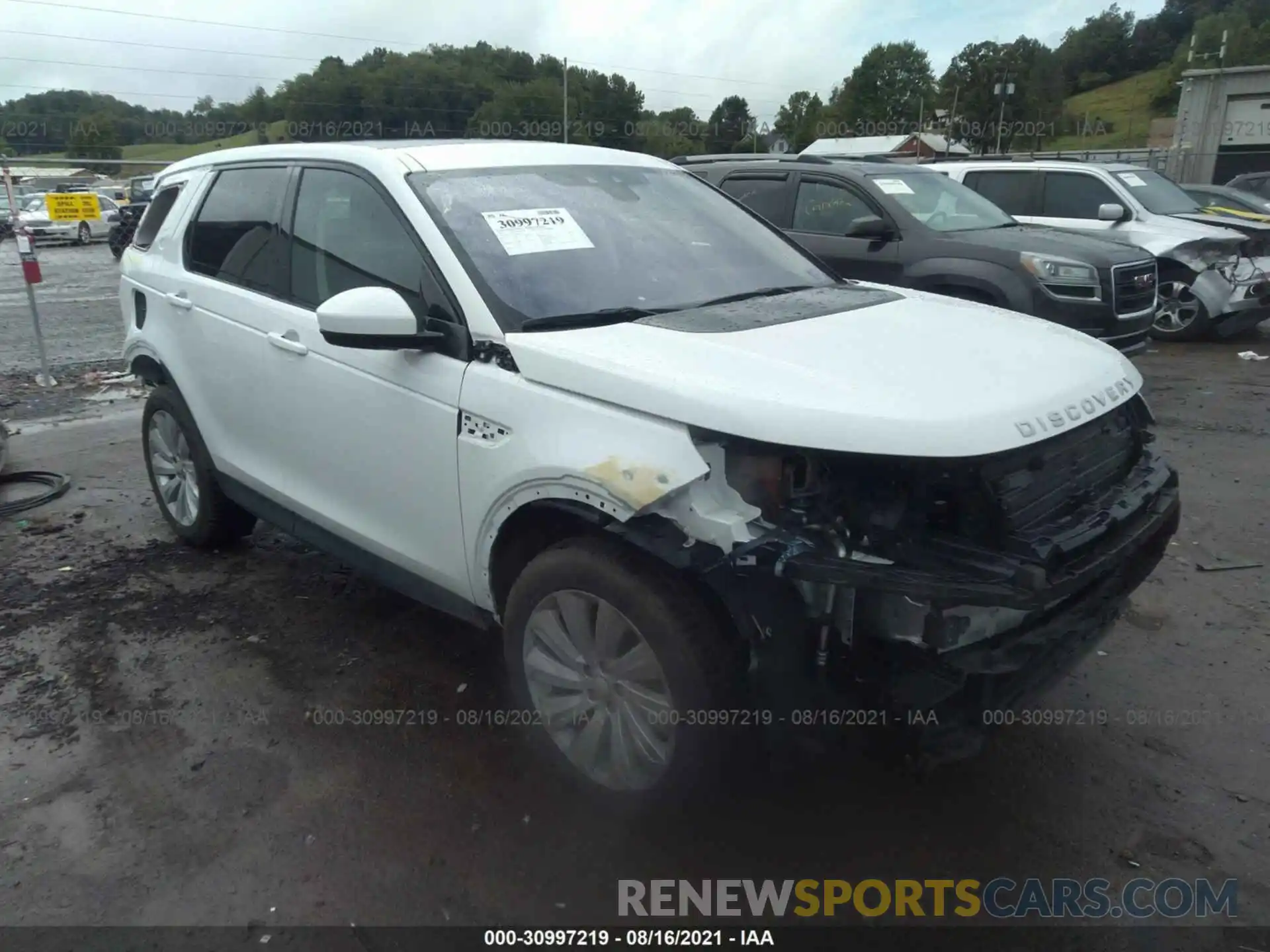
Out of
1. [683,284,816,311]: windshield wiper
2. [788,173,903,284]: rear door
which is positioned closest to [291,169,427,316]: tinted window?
[683,284,816,311]: windshield wiper

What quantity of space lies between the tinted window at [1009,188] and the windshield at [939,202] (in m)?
2.43

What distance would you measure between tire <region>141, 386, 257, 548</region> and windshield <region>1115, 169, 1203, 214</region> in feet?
32.5

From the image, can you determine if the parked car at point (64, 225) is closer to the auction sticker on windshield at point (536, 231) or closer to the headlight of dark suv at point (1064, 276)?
the headlight of dark suv at point (1064, 276)

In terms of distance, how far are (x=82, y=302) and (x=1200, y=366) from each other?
14610 mm

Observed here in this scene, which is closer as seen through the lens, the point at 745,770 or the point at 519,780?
the point at 745,770

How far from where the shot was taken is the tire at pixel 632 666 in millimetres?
2416

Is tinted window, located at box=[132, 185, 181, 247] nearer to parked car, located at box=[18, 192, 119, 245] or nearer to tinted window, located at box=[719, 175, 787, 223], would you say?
tinted window, located at box=[719, 175, 787, 223]

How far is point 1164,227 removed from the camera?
1000 cm

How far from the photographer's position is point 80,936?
8.06 feet

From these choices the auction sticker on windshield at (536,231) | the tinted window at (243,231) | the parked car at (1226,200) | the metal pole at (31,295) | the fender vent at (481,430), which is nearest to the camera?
the fender vent at (481,430)

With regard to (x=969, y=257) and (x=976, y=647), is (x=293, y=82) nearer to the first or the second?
(x=969, y=257)

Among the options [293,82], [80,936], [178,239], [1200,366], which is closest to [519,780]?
[80,936]

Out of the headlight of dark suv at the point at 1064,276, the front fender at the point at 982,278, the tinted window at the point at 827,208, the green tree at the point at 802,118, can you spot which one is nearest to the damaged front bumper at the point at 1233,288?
the headlight of dark suv at the point at 1064,276

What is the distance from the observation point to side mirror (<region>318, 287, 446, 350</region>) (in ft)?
9.39
